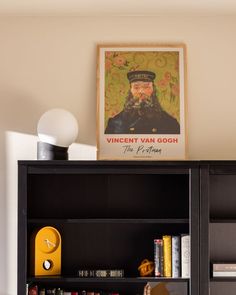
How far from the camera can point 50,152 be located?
9.59ft

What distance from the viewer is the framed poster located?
317cm

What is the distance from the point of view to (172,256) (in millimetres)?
2949

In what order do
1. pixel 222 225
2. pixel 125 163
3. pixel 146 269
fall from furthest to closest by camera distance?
pixel 222 225 < pixel 146 269 < pixel 125 163

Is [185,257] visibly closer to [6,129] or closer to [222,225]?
[222,225]

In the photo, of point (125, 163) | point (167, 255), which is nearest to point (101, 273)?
point (167, 255)

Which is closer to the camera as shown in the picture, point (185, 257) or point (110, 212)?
point (185, 257)

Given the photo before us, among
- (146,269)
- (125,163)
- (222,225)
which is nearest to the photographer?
(125,163)

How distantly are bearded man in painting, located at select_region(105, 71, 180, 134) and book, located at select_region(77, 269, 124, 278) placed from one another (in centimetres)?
71

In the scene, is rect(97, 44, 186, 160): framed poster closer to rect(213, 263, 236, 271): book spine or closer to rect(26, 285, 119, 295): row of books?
rect(213, 263, 236, 271): book spine

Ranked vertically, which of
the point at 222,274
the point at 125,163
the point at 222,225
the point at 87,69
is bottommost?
the point at 222,274

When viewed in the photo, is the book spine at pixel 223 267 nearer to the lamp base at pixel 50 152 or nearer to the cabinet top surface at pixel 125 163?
the cabinet top surface at pixel 125 163

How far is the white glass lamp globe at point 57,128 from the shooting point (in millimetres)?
2902

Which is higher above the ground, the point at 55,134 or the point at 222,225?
the point at 55,134

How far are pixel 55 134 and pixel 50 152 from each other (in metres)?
0.09
